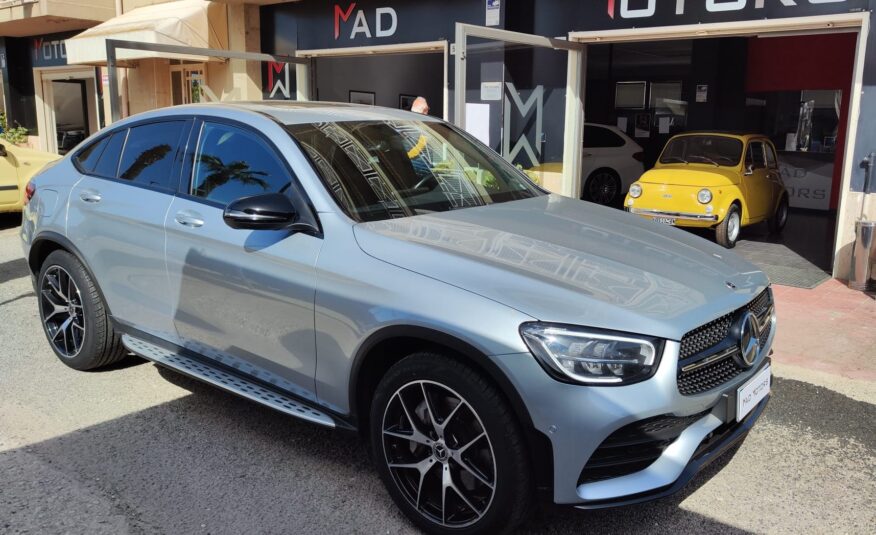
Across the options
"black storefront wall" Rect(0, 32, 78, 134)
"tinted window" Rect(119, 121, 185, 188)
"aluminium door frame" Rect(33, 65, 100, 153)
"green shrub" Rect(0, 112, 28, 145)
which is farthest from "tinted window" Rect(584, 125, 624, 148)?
"green shrub" Rect(0, 112, 28, 145)

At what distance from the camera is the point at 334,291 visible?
10.3 feet

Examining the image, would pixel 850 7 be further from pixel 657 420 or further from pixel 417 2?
pixel 657 420

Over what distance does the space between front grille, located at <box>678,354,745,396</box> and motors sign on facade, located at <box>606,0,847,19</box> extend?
6.20 metres

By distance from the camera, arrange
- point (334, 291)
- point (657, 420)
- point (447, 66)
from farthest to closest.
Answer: point (447, 66)
point (334, 291)
point (657, 420)

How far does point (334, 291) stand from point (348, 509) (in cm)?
97

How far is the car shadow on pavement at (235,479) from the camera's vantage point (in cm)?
315

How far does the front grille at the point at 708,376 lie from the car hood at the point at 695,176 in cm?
726

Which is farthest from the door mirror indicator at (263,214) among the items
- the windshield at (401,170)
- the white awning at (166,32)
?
the white awning at (166,32)

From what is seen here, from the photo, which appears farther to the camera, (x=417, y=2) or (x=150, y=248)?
(x=417, y=2)

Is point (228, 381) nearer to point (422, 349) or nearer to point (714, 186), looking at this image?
point (422, 349)

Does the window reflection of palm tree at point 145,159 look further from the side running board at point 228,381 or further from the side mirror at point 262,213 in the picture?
the side mirror at point 262,213

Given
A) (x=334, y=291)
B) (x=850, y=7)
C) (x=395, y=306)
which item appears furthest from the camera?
(x=850, y=7)

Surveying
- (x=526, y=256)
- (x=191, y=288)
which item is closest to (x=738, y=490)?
(x=526, y=256)

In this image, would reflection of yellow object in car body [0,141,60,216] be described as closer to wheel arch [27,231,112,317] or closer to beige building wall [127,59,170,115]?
beige building wall [127,59,170,115]
